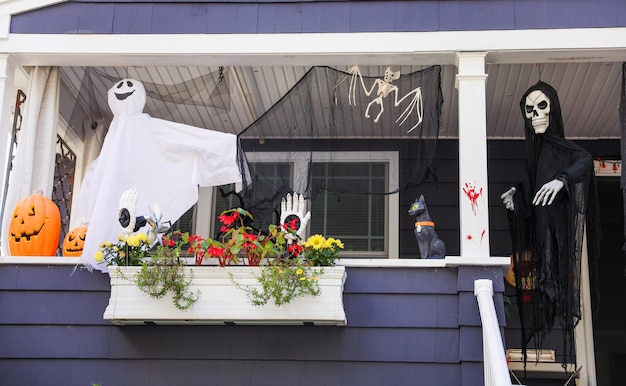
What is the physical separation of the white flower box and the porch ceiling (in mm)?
1350

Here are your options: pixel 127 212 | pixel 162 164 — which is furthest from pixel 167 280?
pixel 162 164

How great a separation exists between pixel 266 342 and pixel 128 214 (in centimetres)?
101

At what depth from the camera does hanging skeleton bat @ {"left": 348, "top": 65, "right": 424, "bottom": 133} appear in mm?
4918

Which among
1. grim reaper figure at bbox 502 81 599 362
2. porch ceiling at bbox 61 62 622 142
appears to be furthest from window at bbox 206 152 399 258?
grim reaper figure at bbox 502 81 599 362

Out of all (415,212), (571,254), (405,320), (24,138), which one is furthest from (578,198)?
(24,138)

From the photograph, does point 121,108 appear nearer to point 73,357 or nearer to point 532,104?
point 73,357

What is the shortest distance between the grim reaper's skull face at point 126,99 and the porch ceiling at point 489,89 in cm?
27

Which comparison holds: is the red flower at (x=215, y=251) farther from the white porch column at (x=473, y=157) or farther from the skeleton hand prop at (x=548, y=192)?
the skeleton hand prop at (x=548, y=192)

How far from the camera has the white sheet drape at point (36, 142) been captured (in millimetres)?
5023

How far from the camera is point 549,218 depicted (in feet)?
16.1

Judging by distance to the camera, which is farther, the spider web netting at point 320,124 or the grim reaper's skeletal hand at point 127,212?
the spider web netting at point 320,124

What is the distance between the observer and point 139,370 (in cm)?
455

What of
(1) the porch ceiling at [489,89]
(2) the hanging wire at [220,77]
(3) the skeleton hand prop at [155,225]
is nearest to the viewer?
(3) the skeleton hand prop at [155,225]

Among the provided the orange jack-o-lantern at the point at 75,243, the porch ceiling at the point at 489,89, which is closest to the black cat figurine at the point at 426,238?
the porch ceiling at the point at 489,89
